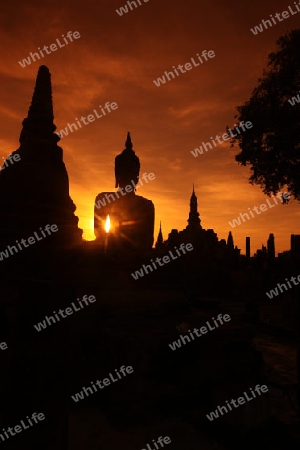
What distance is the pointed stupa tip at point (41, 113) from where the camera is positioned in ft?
32.5

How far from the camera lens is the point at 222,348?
632 centimetres

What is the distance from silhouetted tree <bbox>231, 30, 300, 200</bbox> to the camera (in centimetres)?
1489

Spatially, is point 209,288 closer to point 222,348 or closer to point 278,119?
point 278,119

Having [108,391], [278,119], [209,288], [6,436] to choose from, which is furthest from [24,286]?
[209,288]

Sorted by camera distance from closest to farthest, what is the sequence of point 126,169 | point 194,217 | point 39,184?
point 39,184
point 126,169
point 194,217

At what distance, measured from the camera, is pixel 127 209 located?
11992 mm

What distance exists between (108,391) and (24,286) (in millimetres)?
3667

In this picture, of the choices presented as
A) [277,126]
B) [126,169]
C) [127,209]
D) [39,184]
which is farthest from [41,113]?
[277,126]

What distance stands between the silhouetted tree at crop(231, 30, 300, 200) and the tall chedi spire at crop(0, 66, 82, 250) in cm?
1005

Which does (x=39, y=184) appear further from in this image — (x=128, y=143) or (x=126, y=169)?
(x=128, y=143)

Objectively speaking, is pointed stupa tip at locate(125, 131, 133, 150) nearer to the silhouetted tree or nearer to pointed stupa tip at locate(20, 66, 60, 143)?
pointed stupa tip at locate(20, 66, 60, 143)

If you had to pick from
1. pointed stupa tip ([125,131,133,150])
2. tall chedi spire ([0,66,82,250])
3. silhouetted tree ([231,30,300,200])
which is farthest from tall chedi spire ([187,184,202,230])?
tall chedi spire ([0,66,82,250])

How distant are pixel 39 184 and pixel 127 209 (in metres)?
3.52

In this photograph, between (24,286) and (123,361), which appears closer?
(24,286)
